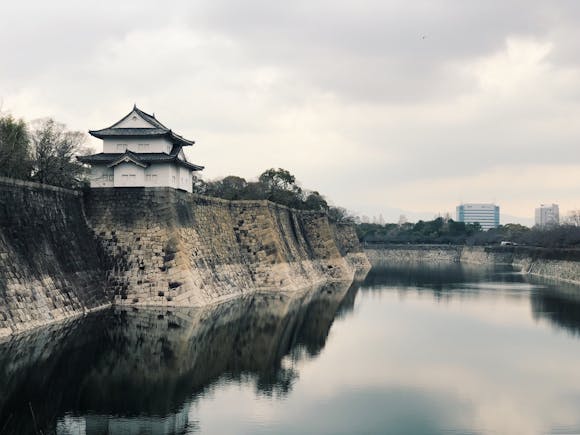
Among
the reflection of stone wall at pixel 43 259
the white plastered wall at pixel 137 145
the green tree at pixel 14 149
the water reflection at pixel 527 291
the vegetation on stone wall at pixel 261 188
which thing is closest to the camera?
→ the reflection of stone wall at pixel 43 259

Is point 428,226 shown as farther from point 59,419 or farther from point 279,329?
point 59,419

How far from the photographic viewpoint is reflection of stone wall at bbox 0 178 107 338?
1908cm

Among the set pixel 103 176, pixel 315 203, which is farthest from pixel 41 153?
pixel 315 203

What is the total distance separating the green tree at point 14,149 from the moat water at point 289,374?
31.4 feet

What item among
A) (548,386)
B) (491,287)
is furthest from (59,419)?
(491,287)

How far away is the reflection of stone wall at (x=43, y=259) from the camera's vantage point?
62.6 ft

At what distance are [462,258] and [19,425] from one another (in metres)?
87.9

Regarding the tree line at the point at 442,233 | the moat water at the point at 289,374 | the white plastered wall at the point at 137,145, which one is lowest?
the moat water at the point at 289,374

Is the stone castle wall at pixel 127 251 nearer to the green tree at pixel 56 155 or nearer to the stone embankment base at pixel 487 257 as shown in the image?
the green tree at pixel 56 155

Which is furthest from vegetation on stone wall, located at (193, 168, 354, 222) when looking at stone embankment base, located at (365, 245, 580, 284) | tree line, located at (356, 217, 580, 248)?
tree line, located at (356, 217, 580, 248)

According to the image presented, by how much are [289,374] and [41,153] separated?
24199 millimetres

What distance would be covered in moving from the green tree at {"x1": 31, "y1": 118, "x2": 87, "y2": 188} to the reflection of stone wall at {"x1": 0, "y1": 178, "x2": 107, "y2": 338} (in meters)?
7.68

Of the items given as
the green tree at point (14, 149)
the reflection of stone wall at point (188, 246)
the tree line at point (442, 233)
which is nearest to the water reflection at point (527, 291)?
the reflection of stone wall at point (188, 246)

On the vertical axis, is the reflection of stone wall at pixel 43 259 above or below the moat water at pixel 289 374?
above
